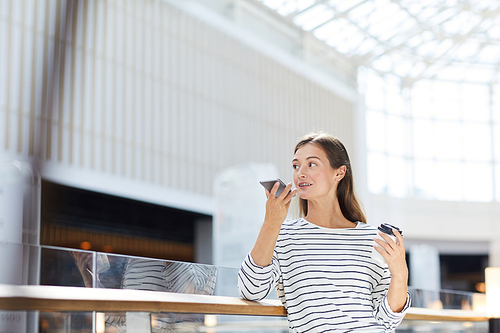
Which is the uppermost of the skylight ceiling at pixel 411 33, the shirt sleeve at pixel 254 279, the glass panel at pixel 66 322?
the skylight ceiling at pixel 411 33

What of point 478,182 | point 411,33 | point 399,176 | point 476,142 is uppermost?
point 411,33

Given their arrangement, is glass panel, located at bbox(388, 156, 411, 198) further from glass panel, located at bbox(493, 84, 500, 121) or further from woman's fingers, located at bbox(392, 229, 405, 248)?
woman's fingers, located at bbox(392, 229, 405, 248)

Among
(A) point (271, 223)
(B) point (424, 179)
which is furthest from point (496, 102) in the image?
(A) point (271, 223)

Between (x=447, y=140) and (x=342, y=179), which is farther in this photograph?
(x=447, y=140)

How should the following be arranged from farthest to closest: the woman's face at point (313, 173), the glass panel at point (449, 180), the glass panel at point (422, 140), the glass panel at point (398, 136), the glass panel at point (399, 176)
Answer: the glass panel at point (449, 180)
the glass panel at point (422, 140)
the glass panel at point (398, 136)
the glass panel at point (399, 176)
the woman's face at point (313, 173)

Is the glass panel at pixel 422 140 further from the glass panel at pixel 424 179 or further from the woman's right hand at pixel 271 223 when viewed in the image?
the woman's right hand at pixel 271 223

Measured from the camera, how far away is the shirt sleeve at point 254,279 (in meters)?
2.13

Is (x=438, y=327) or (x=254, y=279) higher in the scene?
(x=254, y=279)


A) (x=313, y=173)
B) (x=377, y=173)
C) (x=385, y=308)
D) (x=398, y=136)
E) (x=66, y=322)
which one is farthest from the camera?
(x=398, y=136)

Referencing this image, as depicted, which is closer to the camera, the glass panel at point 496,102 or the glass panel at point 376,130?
the glass panel at point 376,130

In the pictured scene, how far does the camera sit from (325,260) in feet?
7.38

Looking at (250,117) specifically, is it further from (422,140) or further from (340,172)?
(340,172)

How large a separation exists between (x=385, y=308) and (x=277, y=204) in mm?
616

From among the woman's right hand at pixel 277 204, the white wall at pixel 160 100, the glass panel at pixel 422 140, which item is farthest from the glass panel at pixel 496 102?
the woman's right hand at pixel 277 204
